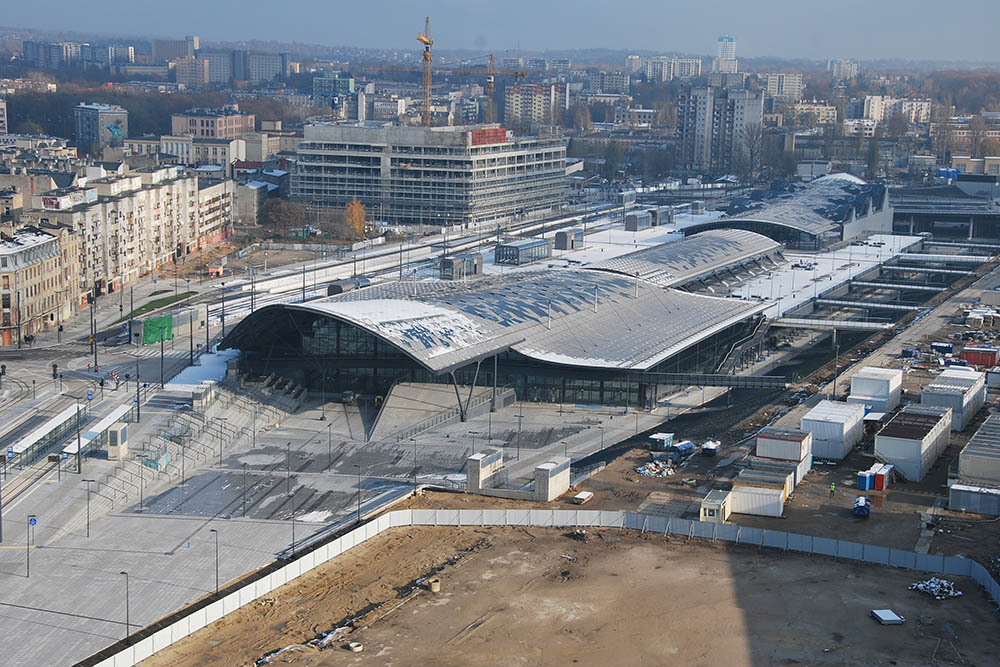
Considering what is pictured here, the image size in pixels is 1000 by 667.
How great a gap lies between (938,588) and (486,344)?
21.5 m

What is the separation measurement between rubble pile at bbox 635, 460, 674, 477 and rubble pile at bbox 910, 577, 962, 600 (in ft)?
34.4

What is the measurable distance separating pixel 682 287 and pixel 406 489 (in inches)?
1425

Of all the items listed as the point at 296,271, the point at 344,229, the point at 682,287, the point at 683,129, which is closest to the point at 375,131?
the point at 344,229

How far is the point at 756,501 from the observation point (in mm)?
38656

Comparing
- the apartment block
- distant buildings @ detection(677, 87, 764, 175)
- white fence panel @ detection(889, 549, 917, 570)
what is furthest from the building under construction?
white fence panel @ detection(889, 549, 917, 570)

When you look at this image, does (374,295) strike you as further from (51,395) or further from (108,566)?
(108,566)

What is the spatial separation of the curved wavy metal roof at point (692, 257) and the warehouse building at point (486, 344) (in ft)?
39.6

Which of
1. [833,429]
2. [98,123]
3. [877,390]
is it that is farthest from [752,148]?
[833,429]

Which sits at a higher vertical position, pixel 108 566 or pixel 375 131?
pixel 375 131

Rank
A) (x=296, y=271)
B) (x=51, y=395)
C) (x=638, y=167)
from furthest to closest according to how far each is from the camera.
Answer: (x=638, y=167) < (x=296, y=271) < (x=51, y=395)

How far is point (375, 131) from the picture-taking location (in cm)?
11094

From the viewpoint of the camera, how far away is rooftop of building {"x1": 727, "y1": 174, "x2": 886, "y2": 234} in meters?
98.6

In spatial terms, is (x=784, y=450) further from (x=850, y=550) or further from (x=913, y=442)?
(x=850, y=550)

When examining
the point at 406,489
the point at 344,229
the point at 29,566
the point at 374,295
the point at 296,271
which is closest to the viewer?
the point at 29,566
